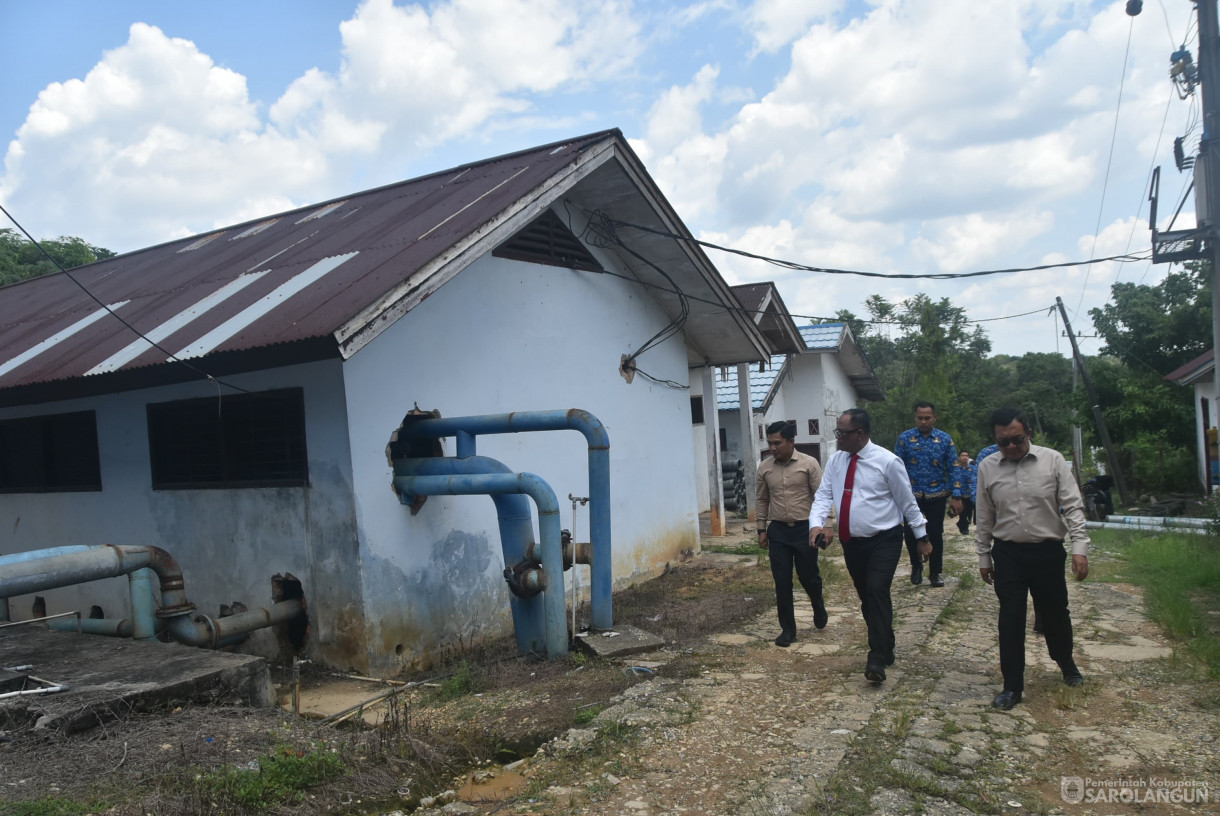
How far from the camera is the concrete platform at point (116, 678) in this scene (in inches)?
183

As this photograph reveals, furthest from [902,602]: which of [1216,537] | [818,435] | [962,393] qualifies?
[962,393]

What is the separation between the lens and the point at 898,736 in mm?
4387

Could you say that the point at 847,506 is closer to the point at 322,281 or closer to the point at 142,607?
the point at 322,281

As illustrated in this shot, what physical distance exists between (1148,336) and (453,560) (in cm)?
2185

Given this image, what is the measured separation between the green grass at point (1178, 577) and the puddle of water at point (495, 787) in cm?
409

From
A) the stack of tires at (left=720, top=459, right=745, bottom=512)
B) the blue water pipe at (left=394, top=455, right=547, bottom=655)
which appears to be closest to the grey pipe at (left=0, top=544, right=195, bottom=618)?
the blue water pipe at (left=394, top=455, right=547, bottom=655)

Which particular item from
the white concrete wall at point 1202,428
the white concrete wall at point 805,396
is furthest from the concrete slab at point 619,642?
the white concrete wall at point 1202,428

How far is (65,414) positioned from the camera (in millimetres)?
8484

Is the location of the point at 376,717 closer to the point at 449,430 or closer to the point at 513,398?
the point at 449,430

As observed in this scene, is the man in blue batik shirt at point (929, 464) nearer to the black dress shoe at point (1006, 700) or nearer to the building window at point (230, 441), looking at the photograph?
the black dress shoe at point (1006, 700)

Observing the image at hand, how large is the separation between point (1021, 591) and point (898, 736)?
1.14 m

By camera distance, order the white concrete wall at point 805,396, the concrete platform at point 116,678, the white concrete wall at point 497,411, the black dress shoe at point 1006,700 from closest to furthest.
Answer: the concrete platform at point 116,678
the black dress shoe at point 1006,700
the white concrete wall at point 497,411
the white concrete wall at point 805,396

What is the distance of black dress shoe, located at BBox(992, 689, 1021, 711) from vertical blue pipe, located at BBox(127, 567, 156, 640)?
568cm

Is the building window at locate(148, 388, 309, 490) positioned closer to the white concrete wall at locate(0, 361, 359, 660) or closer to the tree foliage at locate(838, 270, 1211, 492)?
the white concrete wall at locate(0, 361, 359, 660)
